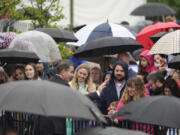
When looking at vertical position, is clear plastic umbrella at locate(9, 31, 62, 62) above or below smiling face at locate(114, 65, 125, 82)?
above

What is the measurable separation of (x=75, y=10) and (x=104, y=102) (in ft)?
46.5

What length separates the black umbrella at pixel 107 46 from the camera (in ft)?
42.0

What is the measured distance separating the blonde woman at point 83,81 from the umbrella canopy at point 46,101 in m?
5.01

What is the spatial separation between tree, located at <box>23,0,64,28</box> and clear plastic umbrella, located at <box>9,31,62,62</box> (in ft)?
17.6

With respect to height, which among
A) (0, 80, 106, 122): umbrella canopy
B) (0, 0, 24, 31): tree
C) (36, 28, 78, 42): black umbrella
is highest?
(0, 0, 24, 31): tree

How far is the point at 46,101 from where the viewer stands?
755 centimetres

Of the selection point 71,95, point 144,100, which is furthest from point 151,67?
point 71,95

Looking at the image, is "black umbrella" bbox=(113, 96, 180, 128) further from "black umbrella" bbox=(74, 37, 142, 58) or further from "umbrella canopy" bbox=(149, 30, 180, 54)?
"black umbrella" bbox=(74, 37, 142, 58)

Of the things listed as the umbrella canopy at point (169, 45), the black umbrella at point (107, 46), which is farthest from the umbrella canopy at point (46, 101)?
the black umbrella at point (107, 46)

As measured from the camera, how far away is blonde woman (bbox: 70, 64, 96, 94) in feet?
42.4

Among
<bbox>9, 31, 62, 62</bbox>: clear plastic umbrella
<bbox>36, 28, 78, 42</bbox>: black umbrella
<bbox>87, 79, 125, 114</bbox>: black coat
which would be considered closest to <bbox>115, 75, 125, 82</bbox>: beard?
<bbox>87, 79, 125, 114</bbox>: black coat

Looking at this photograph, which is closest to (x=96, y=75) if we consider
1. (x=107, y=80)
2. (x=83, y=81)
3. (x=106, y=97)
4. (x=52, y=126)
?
(x=83, y=81)

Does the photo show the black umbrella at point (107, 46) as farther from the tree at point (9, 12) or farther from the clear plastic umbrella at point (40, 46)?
the tree at point (9, 12)

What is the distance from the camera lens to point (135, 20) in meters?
29.8
